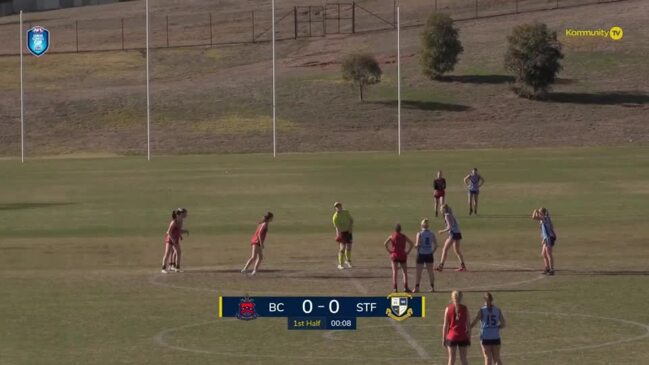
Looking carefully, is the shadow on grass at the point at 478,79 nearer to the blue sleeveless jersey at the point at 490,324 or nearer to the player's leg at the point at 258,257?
the player's leg at the point at 258,257

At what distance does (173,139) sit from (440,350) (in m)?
71.7

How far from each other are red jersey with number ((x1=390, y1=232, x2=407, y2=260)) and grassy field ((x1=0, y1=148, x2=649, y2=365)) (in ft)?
4.09

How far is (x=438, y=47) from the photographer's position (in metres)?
114

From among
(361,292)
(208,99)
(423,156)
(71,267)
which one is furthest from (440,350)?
(208,99)

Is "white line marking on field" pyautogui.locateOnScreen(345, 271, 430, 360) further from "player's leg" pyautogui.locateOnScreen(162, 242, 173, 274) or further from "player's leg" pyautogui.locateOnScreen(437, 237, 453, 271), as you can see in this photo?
"player's leg" pyautogui.locateOnScreen(162, 242, 173, 274)

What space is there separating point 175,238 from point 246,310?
12603 millimetres

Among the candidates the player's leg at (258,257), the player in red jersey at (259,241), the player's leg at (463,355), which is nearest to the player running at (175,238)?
the player in red jersey at (259,241)

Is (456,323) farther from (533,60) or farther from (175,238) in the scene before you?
(533,60)

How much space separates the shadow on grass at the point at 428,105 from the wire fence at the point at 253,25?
2793cm

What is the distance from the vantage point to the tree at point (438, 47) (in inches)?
4486

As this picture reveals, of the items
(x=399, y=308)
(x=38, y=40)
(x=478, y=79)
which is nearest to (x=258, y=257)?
(x=399, y=308)

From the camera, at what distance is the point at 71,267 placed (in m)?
45.0

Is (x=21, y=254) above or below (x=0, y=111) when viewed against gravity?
below

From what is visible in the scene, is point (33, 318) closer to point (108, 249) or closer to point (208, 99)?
point (108, 249)
